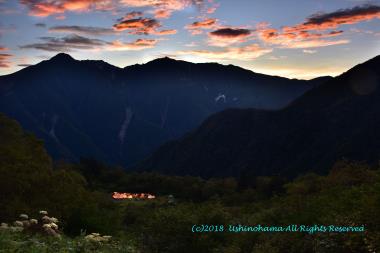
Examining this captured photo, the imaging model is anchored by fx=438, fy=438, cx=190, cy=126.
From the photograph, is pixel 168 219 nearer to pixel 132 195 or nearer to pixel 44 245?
pixel 44 245

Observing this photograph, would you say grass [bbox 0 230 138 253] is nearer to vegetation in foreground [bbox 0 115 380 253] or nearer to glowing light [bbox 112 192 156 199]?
vegetation in foreground [bbox 0 115 380 253]

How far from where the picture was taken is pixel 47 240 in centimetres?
1919

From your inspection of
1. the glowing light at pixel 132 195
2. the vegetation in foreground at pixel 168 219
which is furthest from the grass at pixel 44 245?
the glowing light at pixel 132 195

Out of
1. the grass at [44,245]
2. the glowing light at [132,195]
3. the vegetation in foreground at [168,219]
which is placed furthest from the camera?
the glowing light at [132,195]

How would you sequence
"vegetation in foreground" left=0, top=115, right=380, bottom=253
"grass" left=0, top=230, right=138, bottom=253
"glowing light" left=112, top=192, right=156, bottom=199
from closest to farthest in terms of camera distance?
"grass" left=0, top=230, right=138, bottom=253
"vegetation in foreground" left=0, top=115, right=380, bottom=253
"glowing light" left=112, top=192, right=156, bottom=199

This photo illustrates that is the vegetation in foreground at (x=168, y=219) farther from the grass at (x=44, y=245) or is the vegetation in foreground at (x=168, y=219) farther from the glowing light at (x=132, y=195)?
the glowing light at (x=132, y=195)

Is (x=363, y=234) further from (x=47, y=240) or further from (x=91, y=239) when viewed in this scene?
(x=47, y=240)

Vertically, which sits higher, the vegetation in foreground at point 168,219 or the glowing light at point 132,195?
the vegetation in foreground at point 168,219

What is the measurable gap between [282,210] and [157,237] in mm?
12378

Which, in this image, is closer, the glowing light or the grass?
the grass

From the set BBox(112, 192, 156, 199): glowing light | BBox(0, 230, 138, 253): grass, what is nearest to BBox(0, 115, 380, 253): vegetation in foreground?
BBox(0, 230, 138, 253): grass

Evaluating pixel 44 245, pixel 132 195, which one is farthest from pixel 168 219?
pixel 132 195

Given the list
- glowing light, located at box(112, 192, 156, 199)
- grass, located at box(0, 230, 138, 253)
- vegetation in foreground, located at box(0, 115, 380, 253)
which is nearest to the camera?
grass, located at box(0, 230, 138, 253)

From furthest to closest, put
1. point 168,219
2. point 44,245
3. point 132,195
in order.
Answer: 1. point 132,195
2. point 168,219
3. point 44,245
